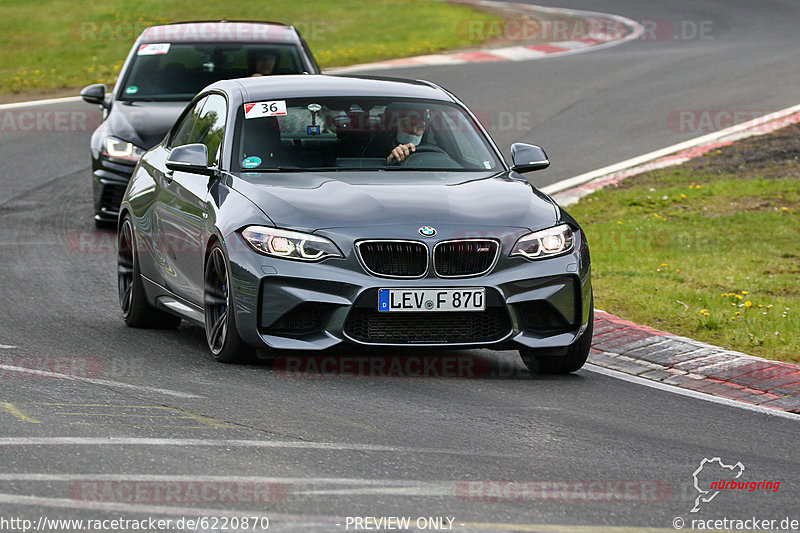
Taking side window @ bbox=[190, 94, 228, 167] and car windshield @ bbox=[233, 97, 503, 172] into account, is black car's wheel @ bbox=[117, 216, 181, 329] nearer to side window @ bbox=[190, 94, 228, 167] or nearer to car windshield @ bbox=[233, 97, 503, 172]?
side window @ bbox=[190, 94, 228, 167]

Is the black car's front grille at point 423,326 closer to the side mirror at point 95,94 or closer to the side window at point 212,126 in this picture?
the side window at point 212,126

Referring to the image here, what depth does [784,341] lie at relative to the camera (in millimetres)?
8969

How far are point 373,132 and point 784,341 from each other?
2810mm

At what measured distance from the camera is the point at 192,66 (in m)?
14.5

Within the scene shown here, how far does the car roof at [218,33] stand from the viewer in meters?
14.9

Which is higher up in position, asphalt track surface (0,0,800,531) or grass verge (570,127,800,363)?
asphalt track surface (0,0,800,531)

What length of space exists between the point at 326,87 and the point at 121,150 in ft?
15.2

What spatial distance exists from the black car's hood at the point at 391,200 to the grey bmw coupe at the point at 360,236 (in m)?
0.01

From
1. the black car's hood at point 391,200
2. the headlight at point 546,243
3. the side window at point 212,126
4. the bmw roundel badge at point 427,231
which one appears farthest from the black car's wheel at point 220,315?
the headlight at point 546,243

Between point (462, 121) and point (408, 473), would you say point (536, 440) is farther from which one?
point (462, 121)

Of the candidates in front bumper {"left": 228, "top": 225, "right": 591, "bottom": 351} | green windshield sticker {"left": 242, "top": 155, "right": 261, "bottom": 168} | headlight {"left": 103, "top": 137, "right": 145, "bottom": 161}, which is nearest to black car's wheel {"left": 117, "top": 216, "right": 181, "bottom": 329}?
green windshield sticker {"left": 242, "top": 155, "right": 261, "bottom": 168}

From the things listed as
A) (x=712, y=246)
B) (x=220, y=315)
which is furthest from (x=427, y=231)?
(x=712, y=246)

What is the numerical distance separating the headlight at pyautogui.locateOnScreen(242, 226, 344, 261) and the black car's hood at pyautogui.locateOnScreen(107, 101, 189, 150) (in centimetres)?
585

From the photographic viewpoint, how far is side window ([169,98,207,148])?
9.66 m
